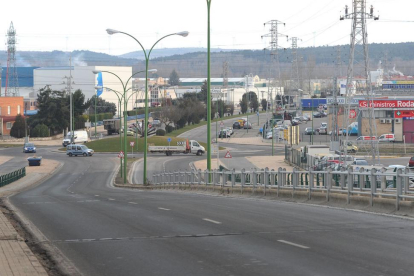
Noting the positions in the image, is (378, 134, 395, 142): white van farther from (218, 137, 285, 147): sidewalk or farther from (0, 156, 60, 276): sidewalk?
(0, 156, 60, 276): sidewalk

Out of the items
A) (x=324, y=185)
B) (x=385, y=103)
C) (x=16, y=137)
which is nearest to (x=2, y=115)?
(x=16, y=137)

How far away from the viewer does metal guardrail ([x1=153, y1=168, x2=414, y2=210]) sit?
17703 millimetres

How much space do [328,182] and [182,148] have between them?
67.5 meters

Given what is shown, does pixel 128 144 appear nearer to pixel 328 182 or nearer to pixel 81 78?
pixel 328 182

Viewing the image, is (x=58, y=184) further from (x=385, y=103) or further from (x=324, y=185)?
(x=385, y=103)

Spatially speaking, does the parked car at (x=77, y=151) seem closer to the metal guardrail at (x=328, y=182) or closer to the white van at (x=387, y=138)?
the white van at (x=387, y=138)

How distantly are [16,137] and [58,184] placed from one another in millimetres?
69544

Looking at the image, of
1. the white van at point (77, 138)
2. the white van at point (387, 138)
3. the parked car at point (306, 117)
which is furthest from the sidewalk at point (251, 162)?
the parked car at point (306, 117)

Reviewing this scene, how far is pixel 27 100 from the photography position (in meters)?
174

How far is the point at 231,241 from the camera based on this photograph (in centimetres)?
1289

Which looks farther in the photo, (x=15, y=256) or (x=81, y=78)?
(x=81, y=78)

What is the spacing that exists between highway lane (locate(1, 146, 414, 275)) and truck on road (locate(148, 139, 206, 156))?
68125 millimetres

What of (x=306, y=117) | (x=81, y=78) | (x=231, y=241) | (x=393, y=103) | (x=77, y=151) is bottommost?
(x=77, y=151)

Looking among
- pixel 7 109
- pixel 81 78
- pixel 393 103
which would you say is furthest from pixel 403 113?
pixel 81 78
